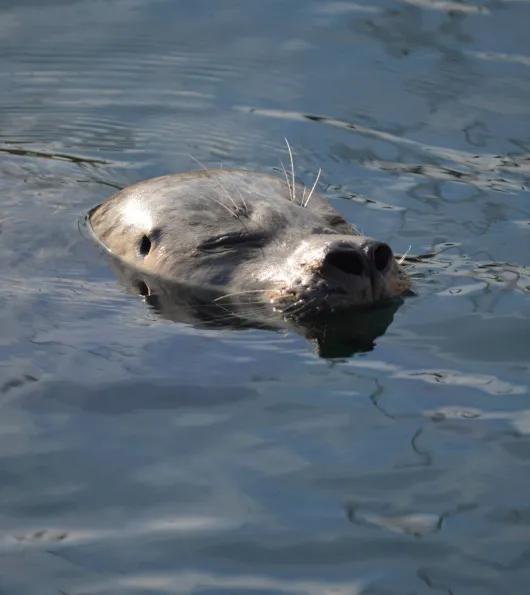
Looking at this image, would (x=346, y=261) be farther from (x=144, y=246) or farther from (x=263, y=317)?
(x=144, y=246)

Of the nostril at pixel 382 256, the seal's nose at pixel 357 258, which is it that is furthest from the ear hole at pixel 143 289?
the nostril at pixel 382 256

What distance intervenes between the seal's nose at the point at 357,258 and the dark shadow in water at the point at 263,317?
0.65 ft

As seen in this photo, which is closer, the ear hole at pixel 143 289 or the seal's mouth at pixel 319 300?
the seal's mouth at pixel 319 300

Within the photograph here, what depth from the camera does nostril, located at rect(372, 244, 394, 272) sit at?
6.06 meters

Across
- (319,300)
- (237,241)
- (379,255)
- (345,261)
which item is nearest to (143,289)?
(237,241)

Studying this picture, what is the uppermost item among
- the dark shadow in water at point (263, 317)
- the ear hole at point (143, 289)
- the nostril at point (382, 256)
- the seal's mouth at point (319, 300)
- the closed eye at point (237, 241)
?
the nostril at point (382, 256)

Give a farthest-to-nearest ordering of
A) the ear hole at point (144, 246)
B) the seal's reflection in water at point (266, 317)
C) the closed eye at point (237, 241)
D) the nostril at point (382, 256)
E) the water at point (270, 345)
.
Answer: the ear hole at point (144, 246) < the closed eye at point (237, 241) < the nostril at point (382, 256) < the seal's reflection in water at point (266, 317) < the water at point (270, 345)

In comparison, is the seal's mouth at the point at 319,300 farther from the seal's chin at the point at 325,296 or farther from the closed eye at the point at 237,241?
the closed eye at the point at 237,241

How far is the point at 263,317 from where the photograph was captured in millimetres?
6164

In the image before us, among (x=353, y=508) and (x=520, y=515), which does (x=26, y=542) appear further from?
(x=520, y=515)

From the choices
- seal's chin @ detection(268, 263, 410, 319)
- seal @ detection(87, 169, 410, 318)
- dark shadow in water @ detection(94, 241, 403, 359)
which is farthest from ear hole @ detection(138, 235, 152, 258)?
seal's chin @ detection(268, 263, 410, 319)

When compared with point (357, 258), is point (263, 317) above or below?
below

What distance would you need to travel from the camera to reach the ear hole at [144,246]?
692cm

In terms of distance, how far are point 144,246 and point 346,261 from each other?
132 cm
